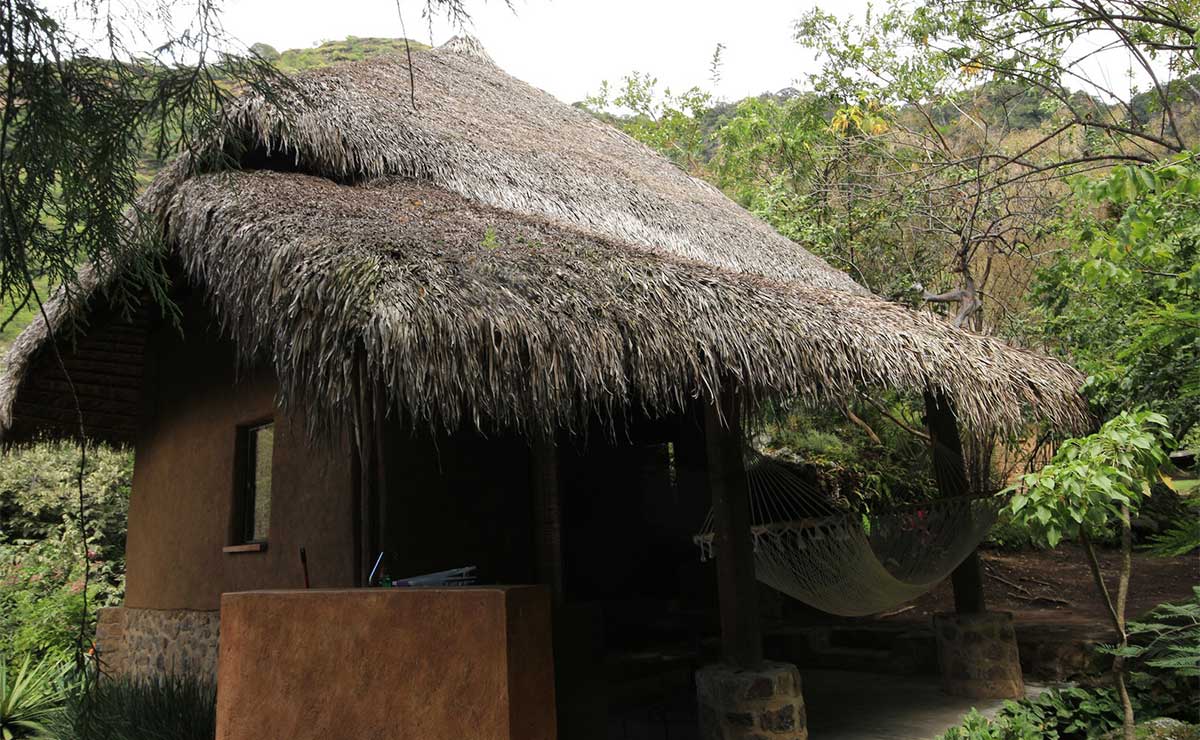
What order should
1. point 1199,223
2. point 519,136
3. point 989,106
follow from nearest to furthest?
point 1199,223, point 519,136, point 989,106

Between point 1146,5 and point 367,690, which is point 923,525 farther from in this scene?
point 1146,5

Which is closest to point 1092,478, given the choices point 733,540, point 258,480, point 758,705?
point 733,540

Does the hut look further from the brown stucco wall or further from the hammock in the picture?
the hammock

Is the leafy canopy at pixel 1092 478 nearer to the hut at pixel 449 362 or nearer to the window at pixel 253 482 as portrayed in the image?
the hut at pixel 449 362

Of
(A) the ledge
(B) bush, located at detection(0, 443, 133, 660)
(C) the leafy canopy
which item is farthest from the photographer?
(B) bush, located at detection(0, 443, 133, 660)

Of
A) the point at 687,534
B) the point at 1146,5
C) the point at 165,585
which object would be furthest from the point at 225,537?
the point at 1146,5

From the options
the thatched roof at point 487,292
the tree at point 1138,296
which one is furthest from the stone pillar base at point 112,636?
the tree at point 1138,296

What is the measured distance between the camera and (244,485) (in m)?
4.14

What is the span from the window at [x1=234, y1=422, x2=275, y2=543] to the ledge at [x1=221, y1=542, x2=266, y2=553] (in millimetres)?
86

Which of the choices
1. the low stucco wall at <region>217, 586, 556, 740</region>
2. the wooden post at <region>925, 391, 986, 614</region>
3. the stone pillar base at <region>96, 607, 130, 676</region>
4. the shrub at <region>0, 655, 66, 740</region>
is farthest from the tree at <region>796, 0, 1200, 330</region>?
the shrub at <region>0, 655, 66, 740</region>

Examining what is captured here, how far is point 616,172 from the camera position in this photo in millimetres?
5160

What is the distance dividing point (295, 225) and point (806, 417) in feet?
16.9

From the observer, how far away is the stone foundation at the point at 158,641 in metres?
4.05

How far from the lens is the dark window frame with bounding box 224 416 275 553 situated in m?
4.09
